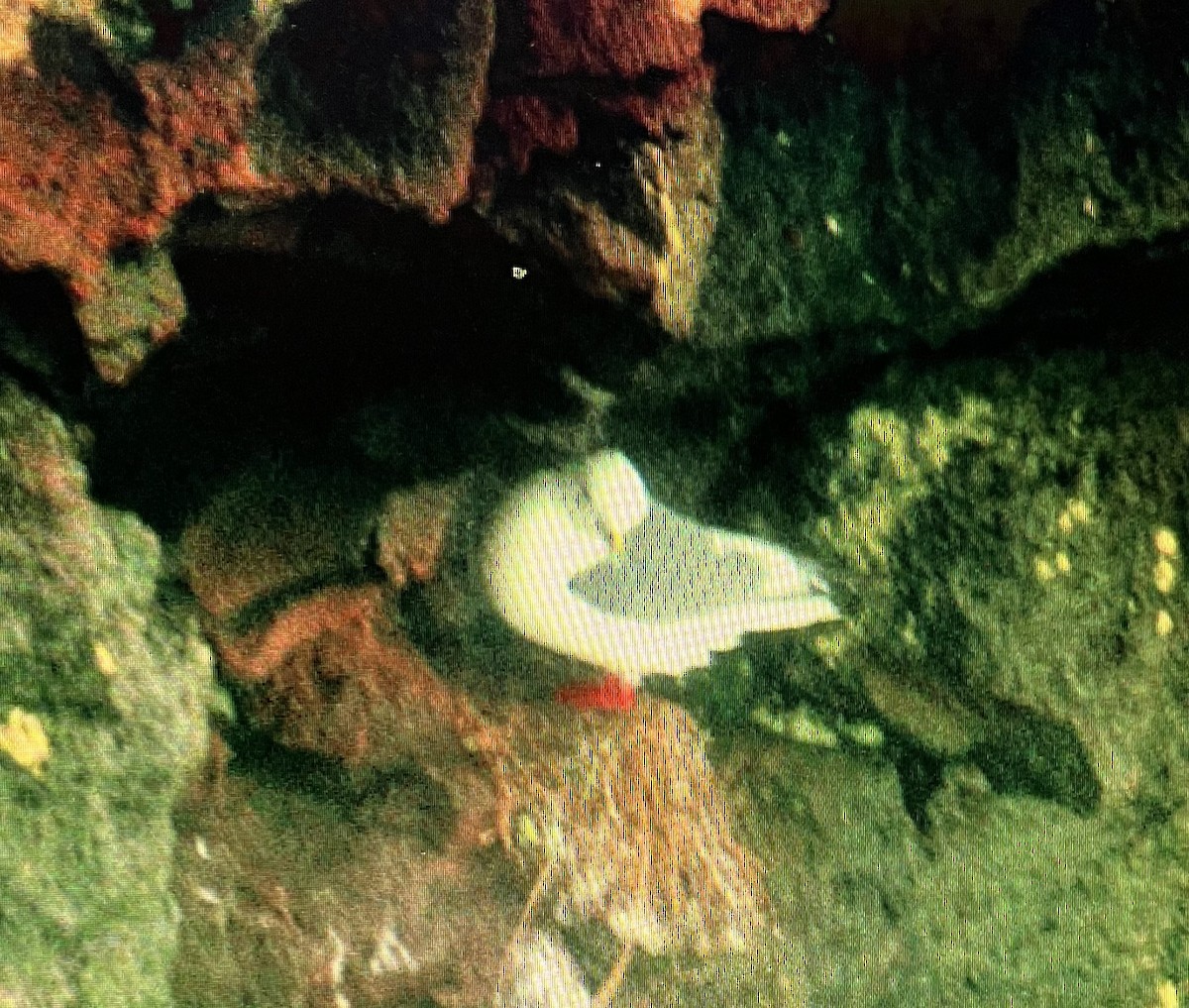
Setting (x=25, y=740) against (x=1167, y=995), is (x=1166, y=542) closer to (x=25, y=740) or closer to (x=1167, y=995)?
(x=1167, y=995)

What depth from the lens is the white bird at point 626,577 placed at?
33.6 inches

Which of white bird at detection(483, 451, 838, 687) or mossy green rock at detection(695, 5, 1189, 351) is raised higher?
mossy green rock at detection(695, 5, 1189, 351)

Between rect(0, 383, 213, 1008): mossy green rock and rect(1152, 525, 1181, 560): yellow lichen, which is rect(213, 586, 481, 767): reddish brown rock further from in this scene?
rect(1152, 525, 1181, 560): yellow lichen

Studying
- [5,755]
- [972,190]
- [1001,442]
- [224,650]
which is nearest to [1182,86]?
[972,190]

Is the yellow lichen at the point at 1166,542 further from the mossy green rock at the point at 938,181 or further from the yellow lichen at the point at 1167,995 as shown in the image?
the yellow lichen at the point at 1167,995

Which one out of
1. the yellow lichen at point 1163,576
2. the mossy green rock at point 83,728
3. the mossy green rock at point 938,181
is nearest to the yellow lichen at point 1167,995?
the yellow lichen at point 1163,576

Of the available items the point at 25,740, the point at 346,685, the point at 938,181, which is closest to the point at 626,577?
the point at 346,685

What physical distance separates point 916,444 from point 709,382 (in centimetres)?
14

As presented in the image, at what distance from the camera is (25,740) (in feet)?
2.88

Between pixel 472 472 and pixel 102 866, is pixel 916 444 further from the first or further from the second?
pixel 102 866

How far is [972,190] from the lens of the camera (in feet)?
2.41

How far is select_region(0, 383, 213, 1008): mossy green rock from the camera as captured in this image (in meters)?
0.84

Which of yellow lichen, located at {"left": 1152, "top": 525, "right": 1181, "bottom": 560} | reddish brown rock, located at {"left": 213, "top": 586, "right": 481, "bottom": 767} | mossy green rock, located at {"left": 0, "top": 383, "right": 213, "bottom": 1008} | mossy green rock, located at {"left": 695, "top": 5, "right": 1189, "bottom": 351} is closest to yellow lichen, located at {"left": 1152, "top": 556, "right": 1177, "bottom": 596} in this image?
yellow lichen, located at {"left": 1152, "top": 525, "right": 1181, "bottom": 560}

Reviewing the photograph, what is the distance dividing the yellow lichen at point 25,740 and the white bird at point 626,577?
349mm
